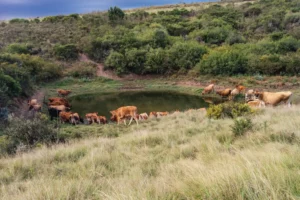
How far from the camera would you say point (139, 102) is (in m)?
20.9

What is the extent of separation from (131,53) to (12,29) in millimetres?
23133

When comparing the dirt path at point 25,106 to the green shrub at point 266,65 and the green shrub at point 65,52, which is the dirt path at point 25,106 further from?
the green shrub at point 266,65

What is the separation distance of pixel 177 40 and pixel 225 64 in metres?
10.2

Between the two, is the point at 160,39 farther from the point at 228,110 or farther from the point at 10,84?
the point at 228,110

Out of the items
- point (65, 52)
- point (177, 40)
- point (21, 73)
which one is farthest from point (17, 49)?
point (177, 40)

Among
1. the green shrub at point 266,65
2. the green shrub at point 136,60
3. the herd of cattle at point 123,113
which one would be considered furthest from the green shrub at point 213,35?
the herd of cattle at point 123,113

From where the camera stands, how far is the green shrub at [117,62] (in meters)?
30.7

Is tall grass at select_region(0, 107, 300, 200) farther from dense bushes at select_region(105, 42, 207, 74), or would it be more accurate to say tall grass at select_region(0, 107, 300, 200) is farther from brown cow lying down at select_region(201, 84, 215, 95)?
dense bushes at select_region(105, 42, 207, 74)

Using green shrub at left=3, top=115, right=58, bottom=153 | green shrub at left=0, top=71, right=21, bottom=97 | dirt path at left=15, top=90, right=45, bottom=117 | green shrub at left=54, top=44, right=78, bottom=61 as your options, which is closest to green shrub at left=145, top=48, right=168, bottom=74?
green shrub at left=54, top=44, right=78, bottom=61

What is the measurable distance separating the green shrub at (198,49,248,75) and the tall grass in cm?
2046

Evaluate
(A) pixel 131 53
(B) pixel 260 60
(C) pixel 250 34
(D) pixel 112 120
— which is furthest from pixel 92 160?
(C) pixel 250 34

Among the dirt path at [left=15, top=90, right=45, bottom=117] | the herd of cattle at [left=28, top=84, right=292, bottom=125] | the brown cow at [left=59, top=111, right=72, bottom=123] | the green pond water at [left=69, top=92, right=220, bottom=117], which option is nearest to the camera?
the herd of cattle at [left=28, top=84, right=292, bottom=125]

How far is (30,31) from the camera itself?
41.9 meters

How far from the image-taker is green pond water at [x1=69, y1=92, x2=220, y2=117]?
61.3ft
